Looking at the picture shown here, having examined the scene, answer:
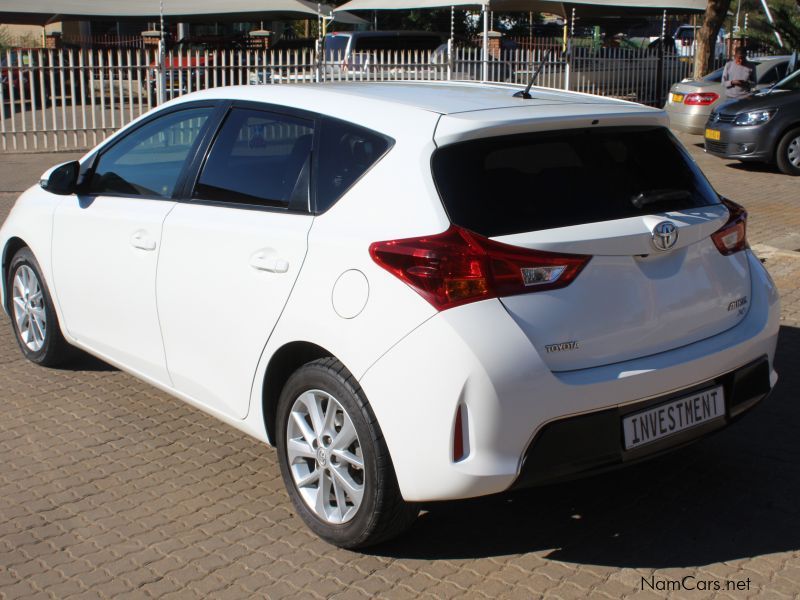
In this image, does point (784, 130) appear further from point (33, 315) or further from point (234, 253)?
point (234, 253)

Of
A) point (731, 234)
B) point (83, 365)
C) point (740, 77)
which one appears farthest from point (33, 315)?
point (740, 77)

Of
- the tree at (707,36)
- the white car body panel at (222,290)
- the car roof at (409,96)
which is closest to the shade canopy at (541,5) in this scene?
the tree at (707,36)

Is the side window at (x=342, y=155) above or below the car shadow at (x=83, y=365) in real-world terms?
above

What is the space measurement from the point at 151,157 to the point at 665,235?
8.65 ft

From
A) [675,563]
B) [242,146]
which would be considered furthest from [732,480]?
[242,146]

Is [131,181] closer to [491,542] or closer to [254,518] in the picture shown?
[254,518]

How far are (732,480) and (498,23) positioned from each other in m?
40.5

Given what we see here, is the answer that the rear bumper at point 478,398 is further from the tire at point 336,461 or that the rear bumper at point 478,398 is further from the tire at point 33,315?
the tire at point 33,315

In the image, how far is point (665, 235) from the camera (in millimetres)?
3637

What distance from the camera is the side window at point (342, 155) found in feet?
12.3

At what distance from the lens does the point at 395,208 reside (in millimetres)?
3512

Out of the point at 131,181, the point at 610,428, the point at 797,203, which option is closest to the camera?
the point at 610,428

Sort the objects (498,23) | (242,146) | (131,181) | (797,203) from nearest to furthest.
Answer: (242,146), (131,181), (797,203), (498,23)

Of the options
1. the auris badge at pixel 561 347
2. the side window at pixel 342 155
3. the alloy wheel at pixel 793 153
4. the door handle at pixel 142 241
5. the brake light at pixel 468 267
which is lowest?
the alloy wheel at pixel 793 153
